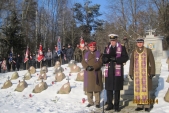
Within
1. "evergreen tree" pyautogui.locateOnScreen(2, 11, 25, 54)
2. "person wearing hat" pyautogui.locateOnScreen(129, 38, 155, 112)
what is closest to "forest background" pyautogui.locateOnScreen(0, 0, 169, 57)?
"evergreen tree" pyautogui.locateOnScreen(2, 11, 25, 54)

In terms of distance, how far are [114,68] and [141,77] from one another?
747 mm

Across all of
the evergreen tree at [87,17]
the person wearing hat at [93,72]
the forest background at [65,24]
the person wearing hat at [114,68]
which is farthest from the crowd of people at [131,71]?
the evergreen tree at [87,17]

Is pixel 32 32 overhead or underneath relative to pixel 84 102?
overhead

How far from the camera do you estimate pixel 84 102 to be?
7.28m

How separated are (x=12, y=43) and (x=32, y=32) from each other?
46.1 feet

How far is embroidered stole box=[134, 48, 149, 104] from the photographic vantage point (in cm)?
593

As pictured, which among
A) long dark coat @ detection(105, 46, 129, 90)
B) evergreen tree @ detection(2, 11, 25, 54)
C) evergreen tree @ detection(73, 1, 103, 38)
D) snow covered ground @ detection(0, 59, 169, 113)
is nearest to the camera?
long dark coat @ detection(105, 46, 129, 90)

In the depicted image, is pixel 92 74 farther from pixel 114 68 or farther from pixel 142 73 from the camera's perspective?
pixel 142 73

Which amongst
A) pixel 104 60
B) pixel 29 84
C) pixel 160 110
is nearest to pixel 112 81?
pixel 104 60

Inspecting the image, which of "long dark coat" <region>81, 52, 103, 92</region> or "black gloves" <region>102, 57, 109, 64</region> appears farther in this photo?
"long dark coat" <region>81, 52, 103, 92</region>

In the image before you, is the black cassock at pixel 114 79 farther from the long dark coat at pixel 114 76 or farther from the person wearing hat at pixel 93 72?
the person wearing hat at pixel 93 72

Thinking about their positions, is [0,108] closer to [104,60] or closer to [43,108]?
[43,108]

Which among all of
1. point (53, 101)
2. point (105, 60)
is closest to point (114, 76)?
point (105, 60)

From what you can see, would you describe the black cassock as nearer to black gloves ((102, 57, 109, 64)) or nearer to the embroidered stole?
black gloves ((102, 57, 109, 64))
